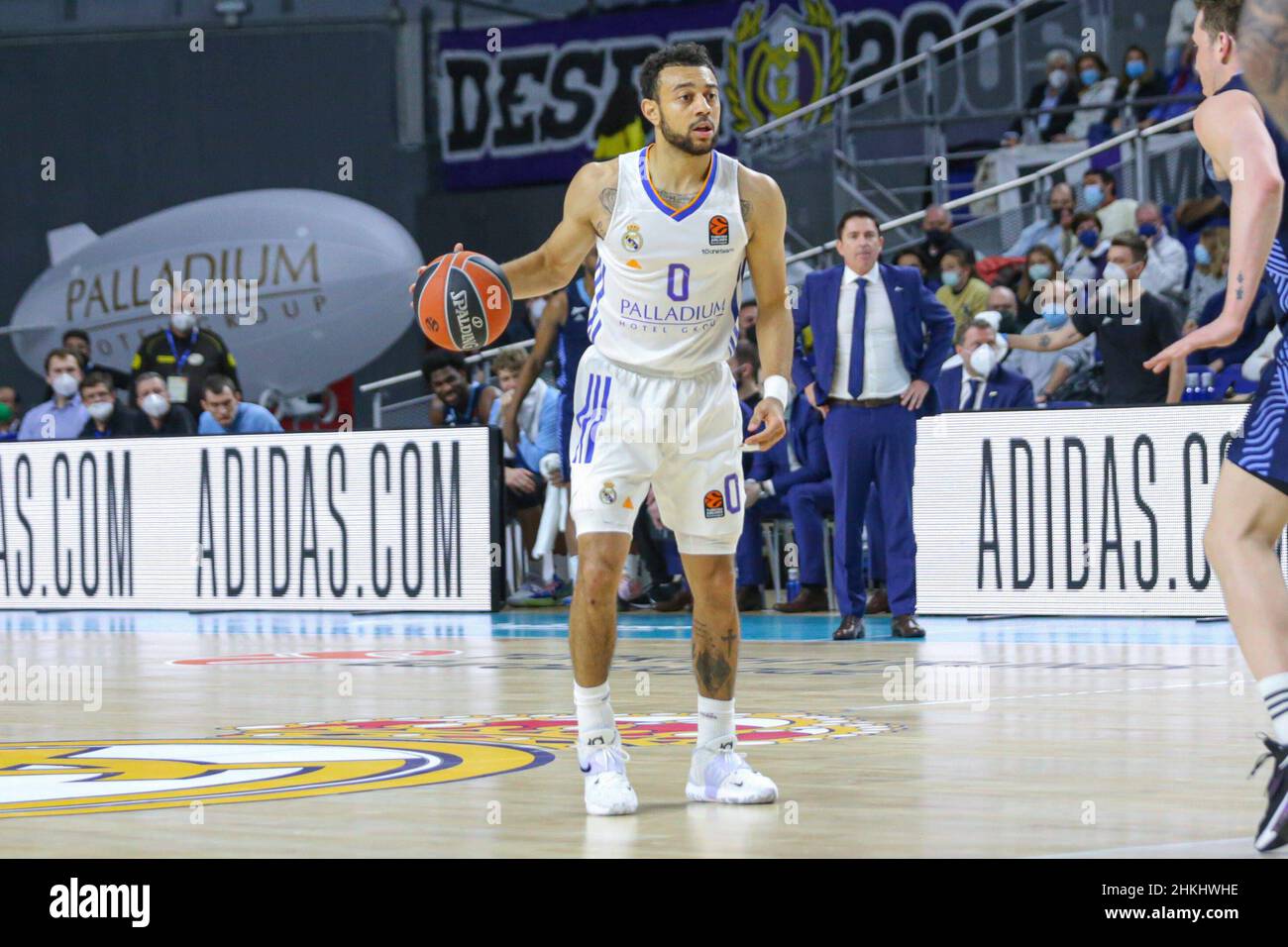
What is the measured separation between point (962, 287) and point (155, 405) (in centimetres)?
682

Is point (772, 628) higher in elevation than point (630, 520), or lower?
lower

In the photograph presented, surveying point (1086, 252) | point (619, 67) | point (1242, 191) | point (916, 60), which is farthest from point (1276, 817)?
point (619, 67)

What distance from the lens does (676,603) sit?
14688 millimetres

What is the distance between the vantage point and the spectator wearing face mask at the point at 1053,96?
18.6 metres

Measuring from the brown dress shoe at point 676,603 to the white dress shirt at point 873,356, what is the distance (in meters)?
3.24

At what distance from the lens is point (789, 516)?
48.5 ft

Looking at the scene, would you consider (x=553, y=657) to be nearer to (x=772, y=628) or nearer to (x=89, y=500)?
(x=772, y=628)

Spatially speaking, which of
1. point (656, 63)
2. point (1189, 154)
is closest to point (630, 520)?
point (656, 63)

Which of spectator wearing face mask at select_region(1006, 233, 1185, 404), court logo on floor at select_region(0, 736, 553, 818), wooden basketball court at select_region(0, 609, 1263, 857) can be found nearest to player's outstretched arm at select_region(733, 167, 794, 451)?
wooden basketball court at select_region(0, 609, 1263, 857)

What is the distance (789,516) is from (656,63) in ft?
30.2

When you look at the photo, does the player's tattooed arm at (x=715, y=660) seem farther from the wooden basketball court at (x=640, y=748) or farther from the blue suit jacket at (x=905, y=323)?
the blue suit jacket at (x=905, y=323)

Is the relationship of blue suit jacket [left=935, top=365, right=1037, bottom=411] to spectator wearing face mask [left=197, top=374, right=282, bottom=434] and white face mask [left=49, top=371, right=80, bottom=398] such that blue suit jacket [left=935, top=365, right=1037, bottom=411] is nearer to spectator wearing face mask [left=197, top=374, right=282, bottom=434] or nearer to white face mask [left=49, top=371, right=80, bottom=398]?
spectator wearing face mask [left=197, top=374, right=282, bottom=434]

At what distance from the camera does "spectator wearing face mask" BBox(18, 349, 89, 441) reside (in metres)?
17.4

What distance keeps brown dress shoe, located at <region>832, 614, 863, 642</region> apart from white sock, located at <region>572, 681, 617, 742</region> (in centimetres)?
621
